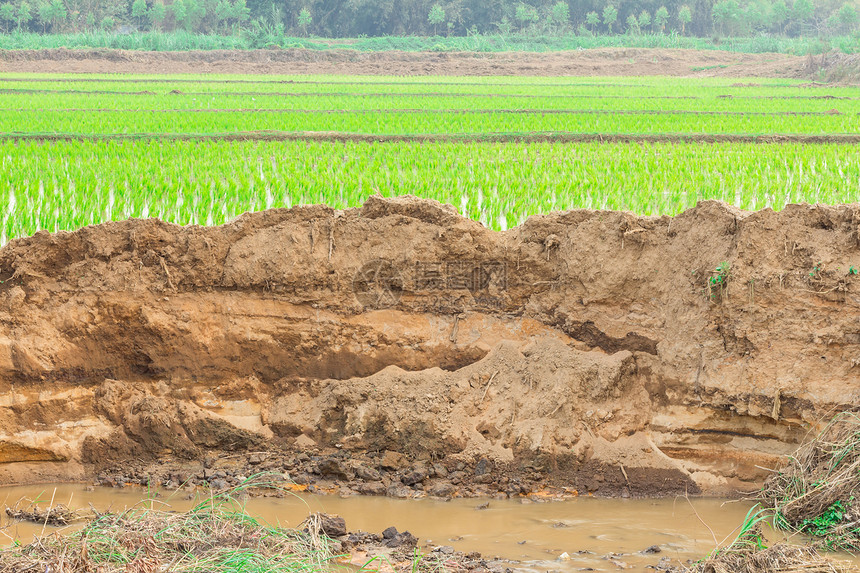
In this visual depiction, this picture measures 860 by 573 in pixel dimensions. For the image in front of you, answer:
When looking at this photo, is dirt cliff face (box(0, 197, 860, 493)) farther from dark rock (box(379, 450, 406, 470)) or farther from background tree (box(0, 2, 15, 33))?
background tree (box(0, 2, 15, 33))

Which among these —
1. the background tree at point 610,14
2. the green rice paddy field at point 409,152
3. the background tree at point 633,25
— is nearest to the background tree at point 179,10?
the background tree at point 610,14

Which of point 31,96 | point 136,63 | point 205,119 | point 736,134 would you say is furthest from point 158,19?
point 736,134

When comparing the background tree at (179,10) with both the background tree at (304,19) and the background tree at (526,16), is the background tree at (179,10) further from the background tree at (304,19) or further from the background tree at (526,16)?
the background tree at (526,16)

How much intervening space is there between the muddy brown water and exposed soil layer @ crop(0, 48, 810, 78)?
29850 millimetres

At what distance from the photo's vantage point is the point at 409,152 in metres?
9.62

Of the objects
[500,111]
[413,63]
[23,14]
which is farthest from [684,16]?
[500,111]

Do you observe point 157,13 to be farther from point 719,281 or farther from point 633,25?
point 719,281

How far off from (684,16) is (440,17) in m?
15.1

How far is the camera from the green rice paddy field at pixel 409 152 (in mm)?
6238

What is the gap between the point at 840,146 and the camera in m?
10.6

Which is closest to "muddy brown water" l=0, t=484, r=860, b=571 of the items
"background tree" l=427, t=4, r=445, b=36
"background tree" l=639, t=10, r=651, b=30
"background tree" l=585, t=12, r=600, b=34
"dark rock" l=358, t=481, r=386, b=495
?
"dark rock" l=358, t=481, r=386, b=495

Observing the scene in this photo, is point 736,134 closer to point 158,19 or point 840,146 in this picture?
point 840,146

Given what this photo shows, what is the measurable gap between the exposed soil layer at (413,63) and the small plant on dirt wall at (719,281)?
29.8m

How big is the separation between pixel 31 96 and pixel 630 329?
59.2 feet
